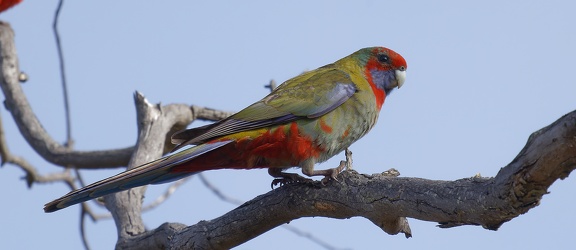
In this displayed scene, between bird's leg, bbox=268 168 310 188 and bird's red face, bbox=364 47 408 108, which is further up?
bird's red face, bbox=364 47 408 108

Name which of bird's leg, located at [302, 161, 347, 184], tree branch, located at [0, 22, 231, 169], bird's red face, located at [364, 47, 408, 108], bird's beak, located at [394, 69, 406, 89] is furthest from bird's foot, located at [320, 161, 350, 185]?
tree branch, located at [0, 22, 231, 169]

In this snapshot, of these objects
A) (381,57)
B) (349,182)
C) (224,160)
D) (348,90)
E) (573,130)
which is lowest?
(573,130)

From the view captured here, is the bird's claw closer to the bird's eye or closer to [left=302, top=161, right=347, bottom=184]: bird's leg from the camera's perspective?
[left=302, top=161, right=347, bottom=184]: bird's leg

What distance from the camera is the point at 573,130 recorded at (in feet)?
10.0

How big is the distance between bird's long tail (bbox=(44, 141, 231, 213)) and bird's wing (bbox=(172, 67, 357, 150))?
0.09 m

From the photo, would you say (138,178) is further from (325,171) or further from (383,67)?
(383,67)

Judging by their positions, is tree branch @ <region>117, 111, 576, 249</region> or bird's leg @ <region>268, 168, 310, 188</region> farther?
bird's leg @ <region>268, 168, 310, 188</region>

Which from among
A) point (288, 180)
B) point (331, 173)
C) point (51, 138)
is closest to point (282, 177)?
point (288, 180)

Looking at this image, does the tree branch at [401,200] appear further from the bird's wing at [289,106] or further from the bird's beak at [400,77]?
the bird's beak at [400,77]

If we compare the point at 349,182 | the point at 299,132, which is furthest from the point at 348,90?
the point at 349,182

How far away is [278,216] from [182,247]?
649 millimetres

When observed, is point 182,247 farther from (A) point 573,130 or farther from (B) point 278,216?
(A) point 573,130

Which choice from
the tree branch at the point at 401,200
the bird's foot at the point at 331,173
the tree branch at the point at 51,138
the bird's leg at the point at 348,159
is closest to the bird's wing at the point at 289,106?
the bird's leg at the point at 348,159

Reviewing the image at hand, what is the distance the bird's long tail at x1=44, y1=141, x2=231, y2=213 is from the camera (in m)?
4.52
